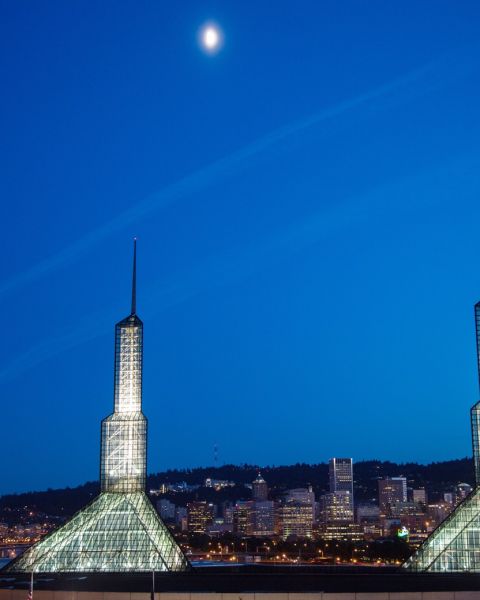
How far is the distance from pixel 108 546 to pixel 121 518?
2656 millimetres

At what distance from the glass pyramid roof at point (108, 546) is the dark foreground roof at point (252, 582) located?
1.60 metres

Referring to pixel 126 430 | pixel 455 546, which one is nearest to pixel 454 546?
pixel 455 546

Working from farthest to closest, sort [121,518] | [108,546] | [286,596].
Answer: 1. [121,518]
2. [108,546]
3. [286,596]

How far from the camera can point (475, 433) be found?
61.0 m

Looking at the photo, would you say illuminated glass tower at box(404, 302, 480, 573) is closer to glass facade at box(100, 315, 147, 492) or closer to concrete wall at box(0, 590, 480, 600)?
concrete wall at box(0, 590, 480, 600)

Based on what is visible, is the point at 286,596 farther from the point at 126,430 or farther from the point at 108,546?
the point at 126,430

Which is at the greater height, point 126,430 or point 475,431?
point 126,430

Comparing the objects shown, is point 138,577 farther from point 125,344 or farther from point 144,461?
point 125,344

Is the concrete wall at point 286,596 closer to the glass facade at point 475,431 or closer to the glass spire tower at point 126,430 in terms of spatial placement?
the glass facade at point 475,431

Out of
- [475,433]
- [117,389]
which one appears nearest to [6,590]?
[117,389]

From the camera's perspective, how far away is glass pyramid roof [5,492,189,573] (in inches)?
2258

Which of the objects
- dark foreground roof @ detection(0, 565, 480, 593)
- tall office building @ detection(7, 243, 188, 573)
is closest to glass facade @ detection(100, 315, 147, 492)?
tall office building @ detection(7, 243, 188, 573)

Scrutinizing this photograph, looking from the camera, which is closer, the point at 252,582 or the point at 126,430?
the point at 252,582

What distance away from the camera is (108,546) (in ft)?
192
